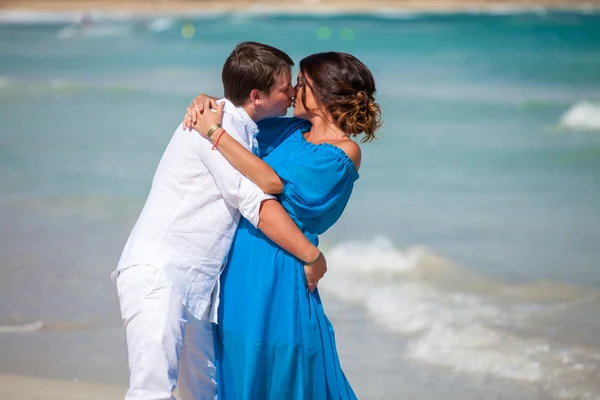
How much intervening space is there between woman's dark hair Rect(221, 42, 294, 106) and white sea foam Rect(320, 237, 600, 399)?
7.17 feet

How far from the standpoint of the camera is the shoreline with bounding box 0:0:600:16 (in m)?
24.6

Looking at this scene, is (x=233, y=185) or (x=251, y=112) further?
(x=251, y=112)

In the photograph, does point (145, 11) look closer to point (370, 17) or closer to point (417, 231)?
point (370, 17)

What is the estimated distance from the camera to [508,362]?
14.0ft

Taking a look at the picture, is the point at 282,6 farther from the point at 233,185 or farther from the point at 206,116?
the point at 233,185

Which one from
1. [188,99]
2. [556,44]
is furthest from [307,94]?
[556,44]

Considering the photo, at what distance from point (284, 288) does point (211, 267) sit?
0.74 ft

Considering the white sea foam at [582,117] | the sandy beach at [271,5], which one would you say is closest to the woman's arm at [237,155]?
the white sea foam at [582,117]

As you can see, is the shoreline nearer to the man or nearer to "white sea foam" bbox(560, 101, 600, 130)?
"white sea foam" bbox(560, 101, 600, 130)

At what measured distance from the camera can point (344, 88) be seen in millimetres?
2590

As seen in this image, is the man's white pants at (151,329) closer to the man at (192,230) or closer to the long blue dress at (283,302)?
the man at (192,230)

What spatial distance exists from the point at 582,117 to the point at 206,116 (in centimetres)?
976

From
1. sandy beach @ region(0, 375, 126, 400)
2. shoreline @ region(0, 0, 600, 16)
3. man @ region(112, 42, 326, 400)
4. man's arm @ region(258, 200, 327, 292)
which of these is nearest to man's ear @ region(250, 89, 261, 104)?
man @ region(112, 42, 326, 400)

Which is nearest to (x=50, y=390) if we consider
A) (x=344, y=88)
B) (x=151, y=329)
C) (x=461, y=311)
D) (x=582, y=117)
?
(x=151, y=329)
